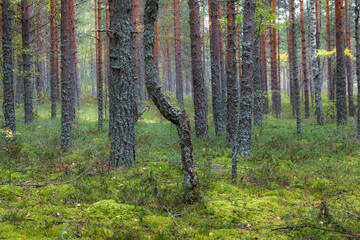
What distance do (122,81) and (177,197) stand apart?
3973 mm

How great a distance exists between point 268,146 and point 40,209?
327 inches

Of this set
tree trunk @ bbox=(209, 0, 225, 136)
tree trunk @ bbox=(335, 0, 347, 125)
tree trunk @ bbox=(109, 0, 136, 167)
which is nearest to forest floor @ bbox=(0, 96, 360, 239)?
tree trunk @ bbox=(109, 0, 136, 167)

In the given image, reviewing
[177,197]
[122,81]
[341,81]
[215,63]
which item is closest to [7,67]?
[122,81]

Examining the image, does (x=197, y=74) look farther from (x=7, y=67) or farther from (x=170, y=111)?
(x=170, y=111)

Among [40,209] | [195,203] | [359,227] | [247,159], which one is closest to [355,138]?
[247,159]

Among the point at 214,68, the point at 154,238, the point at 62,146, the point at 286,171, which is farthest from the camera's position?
the point at 214,68

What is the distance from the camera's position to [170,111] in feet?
16.8

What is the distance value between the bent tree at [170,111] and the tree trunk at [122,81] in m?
2.57

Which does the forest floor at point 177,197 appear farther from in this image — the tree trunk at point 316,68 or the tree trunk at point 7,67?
the tree trunk at point 316,68

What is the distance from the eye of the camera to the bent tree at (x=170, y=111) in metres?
5.06

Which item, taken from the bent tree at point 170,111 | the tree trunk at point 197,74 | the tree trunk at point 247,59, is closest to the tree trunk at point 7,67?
the bent tree at point 170,111

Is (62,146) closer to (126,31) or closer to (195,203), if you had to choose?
(126,31)

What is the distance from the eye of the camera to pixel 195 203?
16.3ft

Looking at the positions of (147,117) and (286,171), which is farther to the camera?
(147,117)
